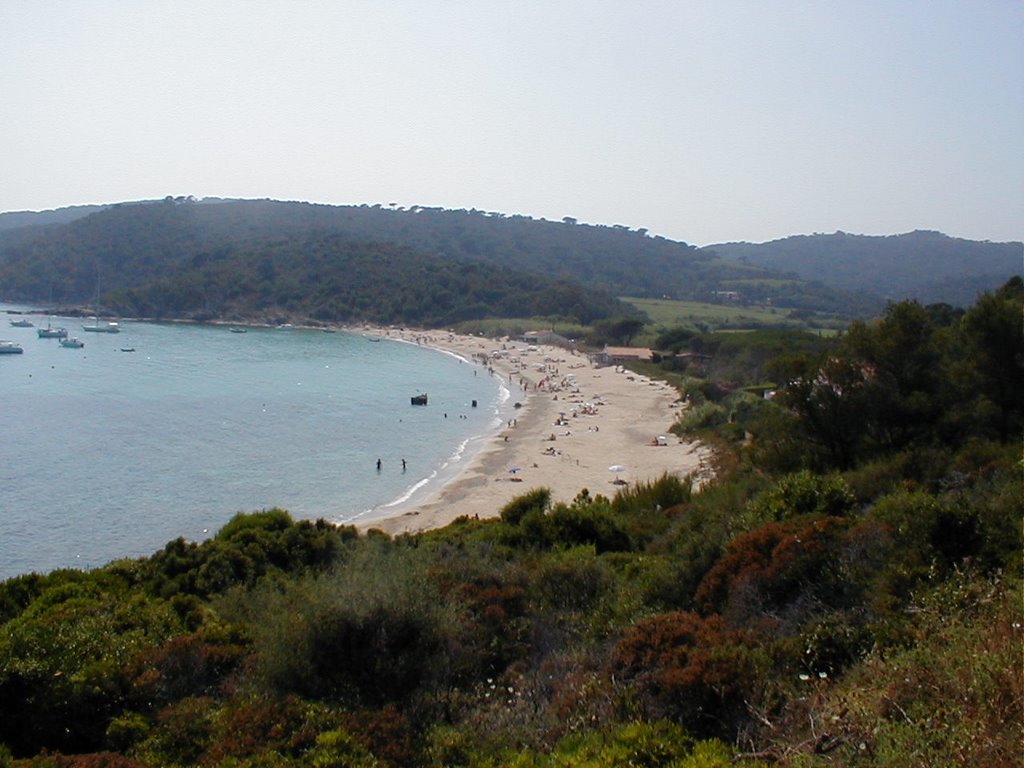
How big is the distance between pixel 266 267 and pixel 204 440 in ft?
299

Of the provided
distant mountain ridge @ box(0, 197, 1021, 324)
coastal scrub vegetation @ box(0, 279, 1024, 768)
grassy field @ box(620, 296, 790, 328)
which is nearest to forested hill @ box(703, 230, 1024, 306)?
distant mountain ridge @ box(0, 197, 1021, 324)

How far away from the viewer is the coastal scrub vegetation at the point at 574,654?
16.3 ft

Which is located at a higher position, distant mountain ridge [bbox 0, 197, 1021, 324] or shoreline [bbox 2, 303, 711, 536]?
distant mountain ridge [bbox 0, 197, 1021, 324]

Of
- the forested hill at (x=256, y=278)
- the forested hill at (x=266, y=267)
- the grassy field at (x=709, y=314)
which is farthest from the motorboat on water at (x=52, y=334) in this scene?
the grassy field at (x=709, y=314)

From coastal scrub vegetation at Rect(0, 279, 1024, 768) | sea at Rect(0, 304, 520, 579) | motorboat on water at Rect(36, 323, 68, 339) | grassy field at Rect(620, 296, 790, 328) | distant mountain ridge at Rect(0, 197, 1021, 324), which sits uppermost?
distant mountain ridge at Rect(0, 197, 1021, 324)

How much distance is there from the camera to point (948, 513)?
7797mm

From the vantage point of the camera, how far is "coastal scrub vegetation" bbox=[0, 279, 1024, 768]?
4.98 m

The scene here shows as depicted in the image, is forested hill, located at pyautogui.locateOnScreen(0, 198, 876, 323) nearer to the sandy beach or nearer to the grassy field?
the grassy field

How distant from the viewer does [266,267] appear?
122 meters

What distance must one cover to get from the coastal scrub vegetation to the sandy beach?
11.4 m

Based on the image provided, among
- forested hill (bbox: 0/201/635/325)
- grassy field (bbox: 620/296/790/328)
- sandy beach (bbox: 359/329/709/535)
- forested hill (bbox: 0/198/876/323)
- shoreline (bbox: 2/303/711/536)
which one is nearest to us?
shoreline (bbox: 2/303/711/536)

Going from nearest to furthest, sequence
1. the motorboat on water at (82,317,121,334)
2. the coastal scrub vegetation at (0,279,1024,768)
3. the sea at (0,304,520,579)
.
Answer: the coastal scrub vegetation at (0,279,1024,768)
the sea at (0,304,520,579)
the motorboat on water at (82,317,121,334)

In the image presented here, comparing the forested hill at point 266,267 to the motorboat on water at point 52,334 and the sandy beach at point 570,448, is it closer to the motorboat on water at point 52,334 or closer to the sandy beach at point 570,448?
the motorboat on water at point 52,334

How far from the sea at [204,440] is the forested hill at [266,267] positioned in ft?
134
